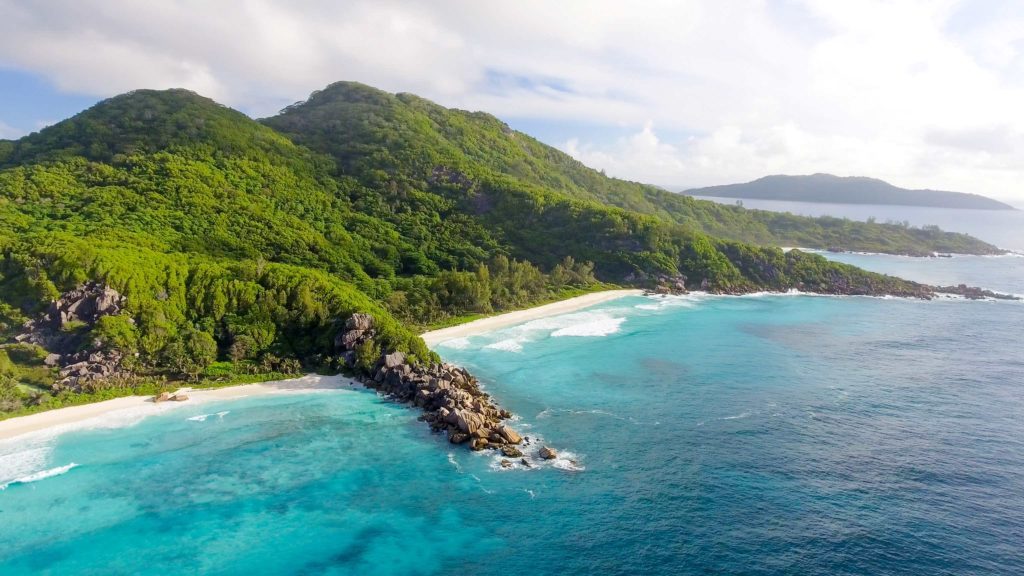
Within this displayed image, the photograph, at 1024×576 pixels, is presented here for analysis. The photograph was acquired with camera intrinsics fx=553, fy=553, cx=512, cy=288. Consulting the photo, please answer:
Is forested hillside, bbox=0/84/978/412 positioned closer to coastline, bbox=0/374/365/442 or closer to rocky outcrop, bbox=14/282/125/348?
rocky outcrop, bbox=14/282/125/348

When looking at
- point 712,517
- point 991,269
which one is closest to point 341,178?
point 712,517

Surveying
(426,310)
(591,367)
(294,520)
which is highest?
(426,310)

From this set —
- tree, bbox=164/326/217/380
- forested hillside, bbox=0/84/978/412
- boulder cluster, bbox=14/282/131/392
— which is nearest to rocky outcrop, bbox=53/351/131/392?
boulder cluster, bbox=14/282/131/392

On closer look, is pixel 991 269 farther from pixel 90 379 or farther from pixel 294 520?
pixel 90 379

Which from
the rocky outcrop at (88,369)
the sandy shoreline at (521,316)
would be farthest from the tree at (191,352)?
the sandy shoreline at (521,316)

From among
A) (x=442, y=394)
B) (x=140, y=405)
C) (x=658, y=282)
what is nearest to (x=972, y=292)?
(x=658, y=282)

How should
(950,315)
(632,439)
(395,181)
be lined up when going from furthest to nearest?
(395,181) → (950,315) → (632,439)

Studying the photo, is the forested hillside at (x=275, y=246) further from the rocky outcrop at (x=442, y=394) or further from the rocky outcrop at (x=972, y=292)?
the rocky outcrop at (x=972, y=292)
